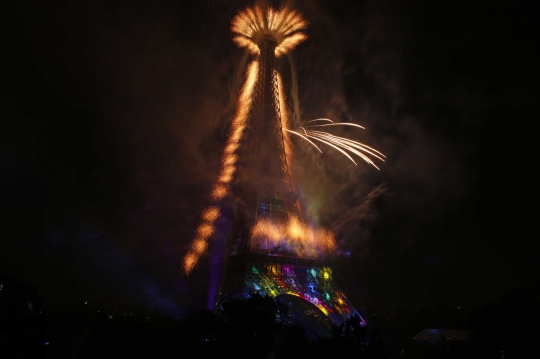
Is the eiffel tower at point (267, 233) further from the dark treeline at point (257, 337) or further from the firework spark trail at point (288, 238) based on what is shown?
the dark treeline at point (257, 337)

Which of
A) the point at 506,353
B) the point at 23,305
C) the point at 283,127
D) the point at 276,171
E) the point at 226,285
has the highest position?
the point at 283,127

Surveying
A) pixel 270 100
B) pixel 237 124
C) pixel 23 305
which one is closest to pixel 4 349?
pixel 23 305

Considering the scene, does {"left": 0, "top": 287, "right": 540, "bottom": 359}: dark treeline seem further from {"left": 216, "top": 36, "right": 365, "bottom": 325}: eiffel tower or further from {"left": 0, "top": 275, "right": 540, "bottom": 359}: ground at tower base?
{"left": 216, "top": 36, "right": 365, "bottom": 325}: eiffel tower

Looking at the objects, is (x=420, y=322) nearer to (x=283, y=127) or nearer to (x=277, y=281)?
(x=277, y=281)

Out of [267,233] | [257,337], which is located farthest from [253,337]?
[267,233]

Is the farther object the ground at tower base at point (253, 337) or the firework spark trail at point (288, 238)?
the firework spark trail at point (288, 238)

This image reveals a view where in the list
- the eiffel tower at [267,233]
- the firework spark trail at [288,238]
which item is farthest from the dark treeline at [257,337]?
the firework spark trail at [288,238]

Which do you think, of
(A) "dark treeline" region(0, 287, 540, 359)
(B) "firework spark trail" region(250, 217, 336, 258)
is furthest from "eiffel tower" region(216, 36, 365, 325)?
(A) "dark treeline" region(0, 287, 540, 359)

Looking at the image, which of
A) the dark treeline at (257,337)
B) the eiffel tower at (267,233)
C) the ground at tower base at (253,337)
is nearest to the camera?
the ground at tower base at (253,337)

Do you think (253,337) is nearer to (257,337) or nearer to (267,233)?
(257,337)
